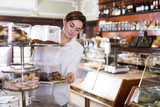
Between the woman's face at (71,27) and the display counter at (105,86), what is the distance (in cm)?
119

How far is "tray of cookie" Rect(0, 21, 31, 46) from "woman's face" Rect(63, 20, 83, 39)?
674mm

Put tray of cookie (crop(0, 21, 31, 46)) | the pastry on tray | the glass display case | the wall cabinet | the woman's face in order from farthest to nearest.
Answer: the wall cabinet < the glass display case < the woman's face < the pastry on tray < tray of cookie (crop(0, 21, 31, 46))

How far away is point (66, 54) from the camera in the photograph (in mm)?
2107

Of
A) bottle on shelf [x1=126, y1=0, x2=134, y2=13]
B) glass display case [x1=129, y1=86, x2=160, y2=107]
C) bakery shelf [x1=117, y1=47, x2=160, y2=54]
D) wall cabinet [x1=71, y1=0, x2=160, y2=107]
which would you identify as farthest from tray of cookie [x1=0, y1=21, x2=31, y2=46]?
bottle on shelf [x1=126, y1=0, x2=134, y2=13]

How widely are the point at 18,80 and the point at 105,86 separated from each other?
6.86 feet

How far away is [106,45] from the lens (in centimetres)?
344

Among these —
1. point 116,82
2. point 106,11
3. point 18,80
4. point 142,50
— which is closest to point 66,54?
point 18,80

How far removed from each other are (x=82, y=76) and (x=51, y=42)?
248 cm

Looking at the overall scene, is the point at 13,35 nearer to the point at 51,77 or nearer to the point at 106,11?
the point at 51,77

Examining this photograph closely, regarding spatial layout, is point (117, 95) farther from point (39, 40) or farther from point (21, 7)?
point (21, 7)

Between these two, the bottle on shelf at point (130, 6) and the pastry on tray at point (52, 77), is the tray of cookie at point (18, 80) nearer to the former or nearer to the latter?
the pastry on tray at point (52, 77)

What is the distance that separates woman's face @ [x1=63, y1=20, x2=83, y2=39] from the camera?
1975mm

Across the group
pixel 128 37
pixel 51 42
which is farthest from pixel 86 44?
pixel 51 42

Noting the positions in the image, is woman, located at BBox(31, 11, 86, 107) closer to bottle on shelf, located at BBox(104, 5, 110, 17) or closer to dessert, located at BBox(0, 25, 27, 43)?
dessert, located at BBox(0, 25, 27, 43)
